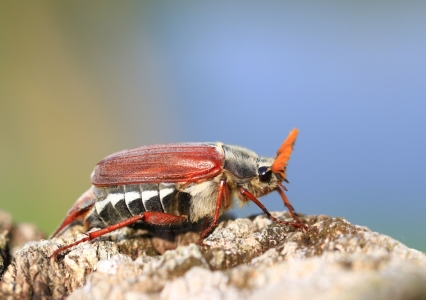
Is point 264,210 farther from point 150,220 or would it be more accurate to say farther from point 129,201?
point 129,201

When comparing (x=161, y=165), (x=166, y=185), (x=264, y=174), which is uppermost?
(x=161, y=165)

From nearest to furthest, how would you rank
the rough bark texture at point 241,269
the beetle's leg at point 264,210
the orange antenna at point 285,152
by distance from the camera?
the rough bark texture at point 241,269 → the beetle's leg at point 264,210 → the orange antenna at point 285,152

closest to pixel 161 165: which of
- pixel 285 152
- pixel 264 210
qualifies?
pixel 264 210

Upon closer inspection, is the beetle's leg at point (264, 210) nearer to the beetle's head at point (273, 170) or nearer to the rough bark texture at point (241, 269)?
the rough bark texture at point (241, 269)

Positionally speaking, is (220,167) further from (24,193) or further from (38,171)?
(38,171)

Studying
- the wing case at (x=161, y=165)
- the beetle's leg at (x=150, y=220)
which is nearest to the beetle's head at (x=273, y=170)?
the wing case at (x=161, y=165)

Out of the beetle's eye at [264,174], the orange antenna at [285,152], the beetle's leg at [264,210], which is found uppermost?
the orange antenna at [285,152]

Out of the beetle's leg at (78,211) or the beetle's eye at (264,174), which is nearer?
the beetle's leg at (78,211)

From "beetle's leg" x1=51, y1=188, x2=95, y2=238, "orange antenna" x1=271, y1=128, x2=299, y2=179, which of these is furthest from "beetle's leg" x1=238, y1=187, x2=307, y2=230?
"beetle's leg" x1=51, y1=188, x2=95, y2=238
